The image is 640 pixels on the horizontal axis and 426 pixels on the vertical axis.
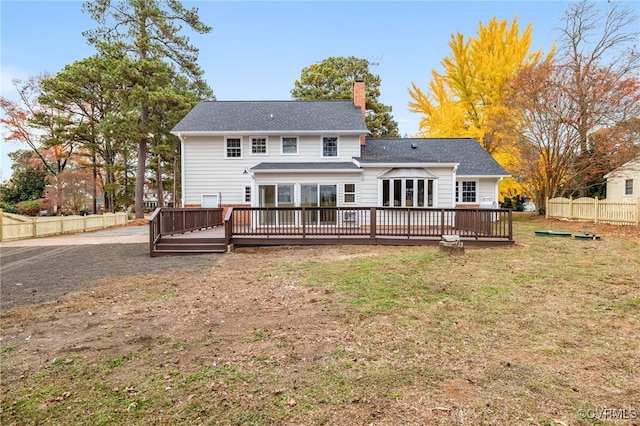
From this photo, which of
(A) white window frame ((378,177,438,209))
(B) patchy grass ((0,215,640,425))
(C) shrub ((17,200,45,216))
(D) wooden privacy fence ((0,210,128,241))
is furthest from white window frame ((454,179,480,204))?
(C) shrub ((17,200,45,216))

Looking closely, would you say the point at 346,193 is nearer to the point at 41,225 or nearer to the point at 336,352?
the point at 336,352

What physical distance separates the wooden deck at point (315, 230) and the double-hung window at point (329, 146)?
20.0 ft

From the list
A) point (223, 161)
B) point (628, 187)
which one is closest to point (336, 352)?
point (223, 161)

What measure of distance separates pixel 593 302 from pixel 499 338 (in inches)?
95.0

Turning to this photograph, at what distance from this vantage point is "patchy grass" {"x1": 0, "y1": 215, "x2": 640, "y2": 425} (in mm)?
2586

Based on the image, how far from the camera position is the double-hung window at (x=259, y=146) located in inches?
722

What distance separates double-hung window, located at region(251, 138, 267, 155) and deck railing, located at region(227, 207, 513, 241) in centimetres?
657

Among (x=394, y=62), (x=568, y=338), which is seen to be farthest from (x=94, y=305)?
(x=394, y=62)

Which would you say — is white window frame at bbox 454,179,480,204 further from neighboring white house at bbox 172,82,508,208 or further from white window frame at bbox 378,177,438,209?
white window frame at bbox 378,177,438,209

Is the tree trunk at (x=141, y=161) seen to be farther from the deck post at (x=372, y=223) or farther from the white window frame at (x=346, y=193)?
the deck post at (x=372, y=223)

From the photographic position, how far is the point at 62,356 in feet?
11.9

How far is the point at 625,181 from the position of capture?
76.9 feet

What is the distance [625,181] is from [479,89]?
12.0 meters

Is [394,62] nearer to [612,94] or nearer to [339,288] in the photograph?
[612,94]
